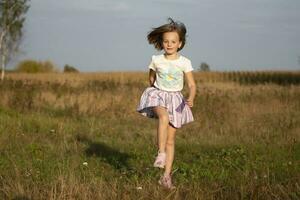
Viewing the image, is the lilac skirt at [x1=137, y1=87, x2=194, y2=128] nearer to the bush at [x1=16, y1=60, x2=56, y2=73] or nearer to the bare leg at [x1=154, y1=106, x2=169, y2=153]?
the bare leg at [x1=154, y1=106, x2=169, y2=153]

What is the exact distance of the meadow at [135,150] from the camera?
5.29m

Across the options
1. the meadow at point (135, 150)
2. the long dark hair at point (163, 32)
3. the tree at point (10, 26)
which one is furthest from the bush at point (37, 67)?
the long dark hair at point (163, 32)

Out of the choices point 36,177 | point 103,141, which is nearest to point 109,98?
point 103,141

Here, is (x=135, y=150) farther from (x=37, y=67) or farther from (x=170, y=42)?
(x=37, y=67)

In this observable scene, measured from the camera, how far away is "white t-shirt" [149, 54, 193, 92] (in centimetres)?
589

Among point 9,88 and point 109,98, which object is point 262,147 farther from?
point 9,88

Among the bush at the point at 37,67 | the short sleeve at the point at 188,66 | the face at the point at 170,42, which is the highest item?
the face at the point at 170,42

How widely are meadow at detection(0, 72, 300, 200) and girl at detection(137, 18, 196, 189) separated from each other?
0.48 m

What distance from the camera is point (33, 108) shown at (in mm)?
15805

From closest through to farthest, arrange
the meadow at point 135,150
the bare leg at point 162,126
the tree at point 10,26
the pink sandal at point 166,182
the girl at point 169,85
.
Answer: the meadow at point 135,150, the pink sandal at point 166,182, the bare leg at point 162,126, the girl at point 169,85, the tree at point 10,26

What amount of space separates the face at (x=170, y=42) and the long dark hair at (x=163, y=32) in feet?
0.14

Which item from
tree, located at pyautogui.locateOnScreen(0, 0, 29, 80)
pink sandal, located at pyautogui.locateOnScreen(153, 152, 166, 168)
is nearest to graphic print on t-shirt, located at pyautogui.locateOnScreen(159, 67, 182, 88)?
pink sandal, located at pyautogui.locateOnScreen(153, 152, 166, 168)

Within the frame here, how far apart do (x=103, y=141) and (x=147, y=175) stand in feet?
14.2

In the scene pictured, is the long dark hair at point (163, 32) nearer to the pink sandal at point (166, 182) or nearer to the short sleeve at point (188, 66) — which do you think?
the short sleeve at point (188, 66)
